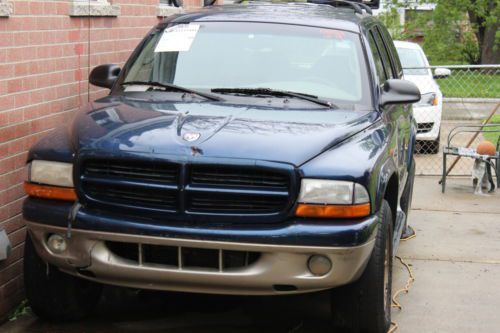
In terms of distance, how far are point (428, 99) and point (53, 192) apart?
30.0 ft

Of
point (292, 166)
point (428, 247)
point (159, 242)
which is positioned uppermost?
point (292, 166)

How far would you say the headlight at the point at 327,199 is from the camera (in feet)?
15.9

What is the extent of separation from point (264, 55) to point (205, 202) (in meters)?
1.71

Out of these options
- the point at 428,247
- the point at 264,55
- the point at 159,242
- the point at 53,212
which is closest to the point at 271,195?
the point at 159,242

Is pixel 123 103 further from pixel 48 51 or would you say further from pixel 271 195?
pixel 271 195

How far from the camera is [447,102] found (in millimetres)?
16031

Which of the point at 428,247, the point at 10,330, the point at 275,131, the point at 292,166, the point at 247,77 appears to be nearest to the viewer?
the point at 292,166

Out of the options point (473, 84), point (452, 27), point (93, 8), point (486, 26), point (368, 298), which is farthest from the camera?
point (452, 27)

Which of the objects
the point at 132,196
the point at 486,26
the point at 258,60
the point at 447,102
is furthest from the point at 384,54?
the point at 486,26

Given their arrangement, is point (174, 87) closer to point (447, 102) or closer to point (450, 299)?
point (450, 299)

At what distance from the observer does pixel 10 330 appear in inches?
226

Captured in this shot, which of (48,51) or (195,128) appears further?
(48,51)

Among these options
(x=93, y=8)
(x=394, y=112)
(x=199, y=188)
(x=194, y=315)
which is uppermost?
(x=93, y=8)

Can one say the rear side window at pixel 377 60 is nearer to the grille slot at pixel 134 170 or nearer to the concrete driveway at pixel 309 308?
the concrete driveway at pixel 309 308
